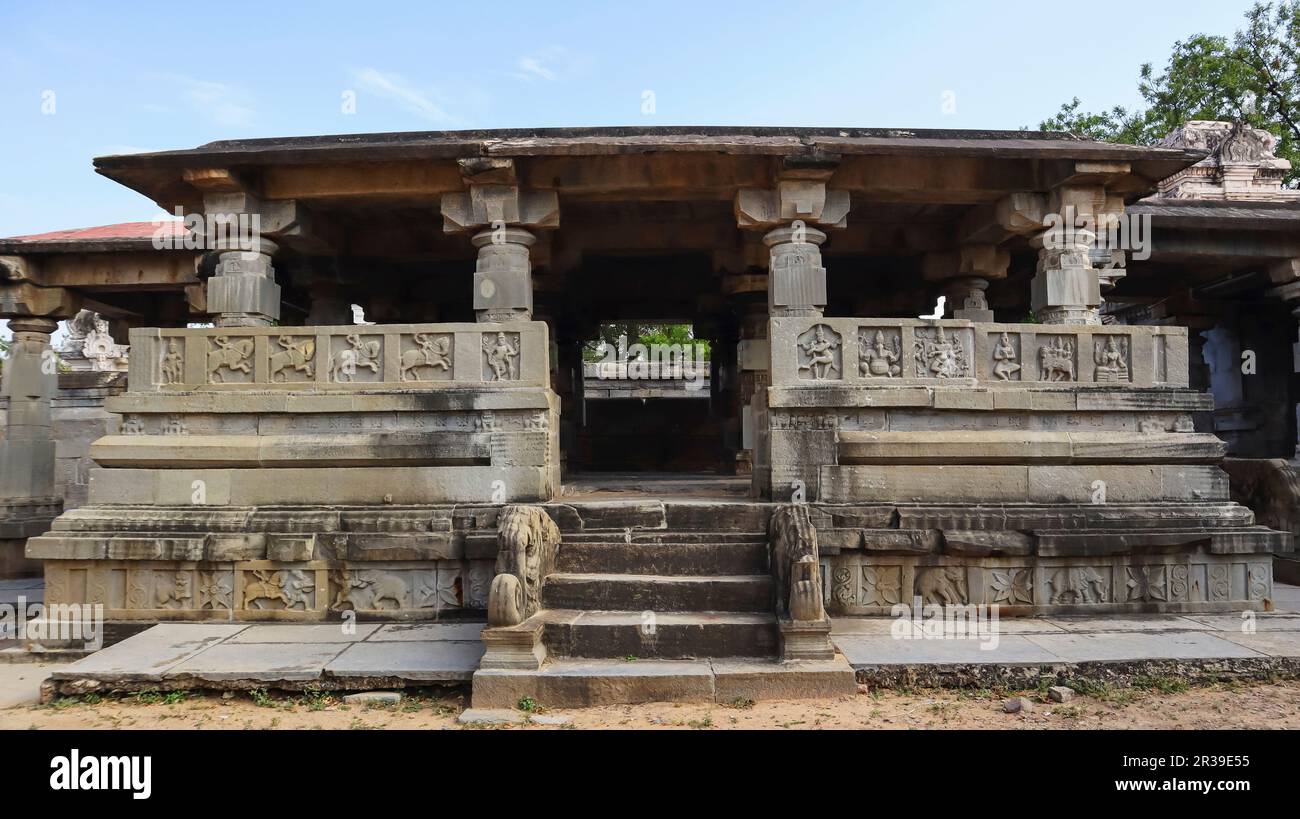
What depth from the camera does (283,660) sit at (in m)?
5.38

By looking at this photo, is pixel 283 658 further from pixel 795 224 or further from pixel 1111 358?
pixel 1111 358

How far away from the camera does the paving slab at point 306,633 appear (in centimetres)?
588

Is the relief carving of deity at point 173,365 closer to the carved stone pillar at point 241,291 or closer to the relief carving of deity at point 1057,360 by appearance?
the carved stone pillar at point 241,291

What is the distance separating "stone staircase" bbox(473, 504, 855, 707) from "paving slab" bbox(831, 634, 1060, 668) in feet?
1.39

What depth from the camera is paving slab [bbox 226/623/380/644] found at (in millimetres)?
5883

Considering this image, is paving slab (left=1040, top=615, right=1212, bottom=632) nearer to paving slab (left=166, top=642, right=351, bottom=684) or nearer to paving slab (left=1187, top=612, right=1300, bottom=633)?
paving slab (left=1187, top=612, right=1300, bottom=633)

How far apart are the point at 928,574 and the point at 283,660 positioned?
483 centimetres

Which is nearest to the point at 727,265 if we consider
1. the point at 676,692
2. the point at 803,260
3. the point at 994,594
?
the point at 803,260

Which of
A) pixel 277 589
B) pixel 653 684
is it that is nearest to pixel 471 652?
pixel 653 684

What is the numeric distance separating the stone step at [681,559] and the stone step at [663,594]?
222 mm

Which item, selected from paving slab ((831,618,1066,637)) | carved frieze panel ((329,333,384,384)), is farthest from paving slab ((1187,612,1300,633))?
carved frieze panel ((329,333,384,384))

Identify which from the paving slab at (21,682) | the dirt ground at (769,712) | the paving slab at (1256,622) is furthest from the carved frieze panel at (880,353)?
the paving slab at (21,682)

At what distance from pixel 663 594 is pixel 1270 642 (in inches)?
175

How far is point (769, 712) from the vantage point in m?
Answer: 4.73
